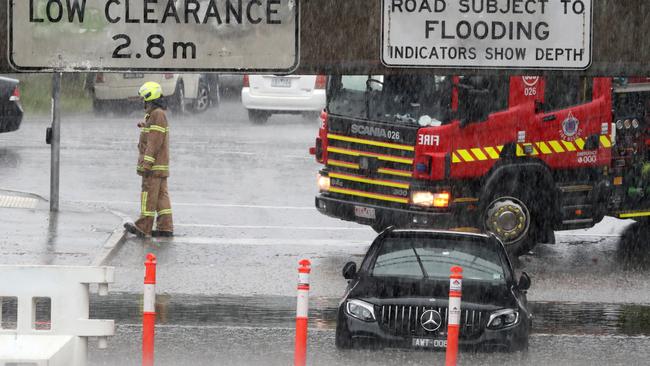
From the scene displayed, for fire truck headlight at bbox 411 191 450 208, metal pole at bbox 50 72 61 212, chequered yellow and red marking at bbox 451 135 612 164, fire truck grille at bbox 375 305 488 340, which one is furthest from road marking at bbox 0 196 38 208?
fire truck grille at bbox 375 305 488 340

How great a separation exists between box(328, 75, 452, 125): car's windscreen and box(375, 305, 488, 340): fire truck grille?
541 centimetres

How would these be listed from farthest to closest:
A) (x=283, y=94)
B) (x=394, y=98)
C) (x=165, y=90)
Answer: (x=165, y=90) < (x=283, y=94) < (x=394, y=98)

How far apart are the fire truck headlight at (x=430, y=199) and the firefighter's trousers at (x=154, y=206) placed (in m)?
3.48

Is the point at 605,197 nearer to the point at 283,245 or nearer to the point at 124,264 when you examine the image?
the point at 283,245

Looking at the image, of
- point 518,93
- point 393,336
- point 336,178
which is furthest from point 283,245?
point 393,336

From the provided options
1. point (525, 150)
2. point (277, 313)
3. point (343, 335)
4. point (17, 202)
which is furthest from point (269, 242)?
point (343, 335)

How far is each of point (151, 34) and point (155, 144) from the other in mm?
10684

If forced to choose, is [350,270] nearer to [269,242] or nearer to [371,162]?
[371,162]

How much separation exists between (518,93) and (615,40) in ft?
30.7

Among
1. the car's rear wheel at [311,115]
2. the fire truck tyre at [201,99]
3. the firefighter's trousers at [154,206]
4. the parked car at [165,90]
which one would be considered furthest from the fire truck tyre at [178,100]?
the firefighter's trousers at [154,206]

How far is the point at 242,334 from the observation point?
1397 cm

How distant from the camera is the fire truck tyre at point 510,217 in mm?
18297

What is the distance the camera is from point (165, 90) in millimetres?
33344

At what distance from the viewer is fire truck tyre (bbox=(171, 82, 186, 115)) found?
33.9 m
